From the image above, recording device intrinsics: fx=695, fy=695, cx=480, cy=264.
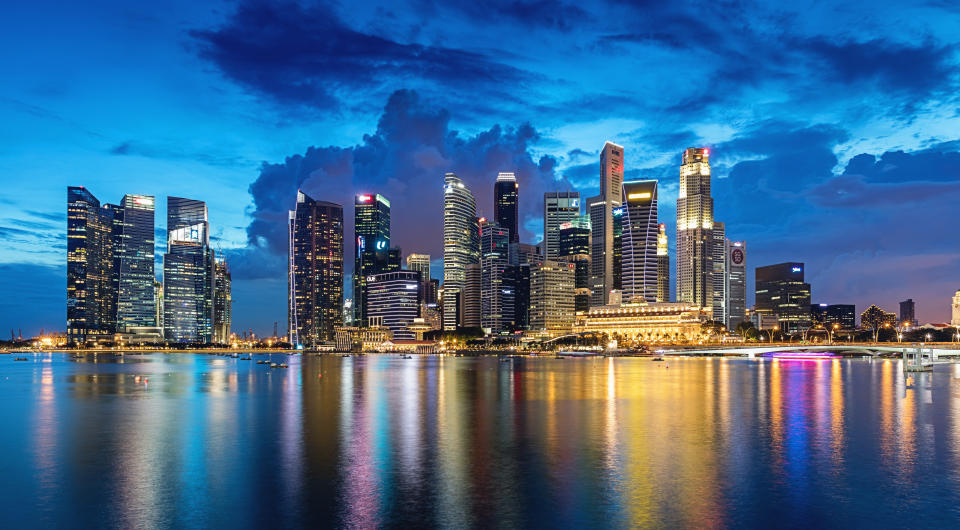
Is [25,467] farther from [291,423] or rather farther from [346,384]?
[346,384]

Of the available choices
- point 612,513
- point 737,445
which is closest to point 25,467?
point 612,513

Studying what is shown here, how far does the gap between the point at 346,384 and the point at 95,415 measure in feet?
153

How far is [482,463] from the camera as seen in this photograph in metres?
39.8

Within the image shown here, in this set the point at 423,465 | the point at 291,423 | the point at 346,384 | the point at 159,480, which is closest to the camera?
the point at 159,480

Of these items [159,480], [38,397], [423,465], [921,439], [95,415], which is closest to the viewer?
[159,480]

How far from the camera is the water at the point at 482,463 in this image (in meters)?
29.3

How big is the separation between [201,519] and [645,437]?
31.1 metres

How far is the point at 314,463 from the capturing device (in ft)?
131

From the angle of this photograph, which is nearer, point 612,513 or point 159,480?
point 612,513

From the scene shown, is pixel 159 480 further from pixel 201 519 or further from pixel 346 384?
pixel 346 384

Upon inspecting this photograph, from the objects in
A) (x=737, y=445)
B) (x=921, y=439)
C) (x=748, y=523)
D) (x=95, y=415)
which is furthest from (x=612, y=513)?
(x=95, y=415)

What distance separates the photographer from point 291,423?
57969 millimetres

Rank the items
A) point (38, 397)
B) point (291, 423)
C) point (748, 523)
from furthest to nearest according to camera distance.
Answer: point (38, 397), point (291, 423), point (748, 523)

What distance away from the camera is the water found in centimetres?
2928
